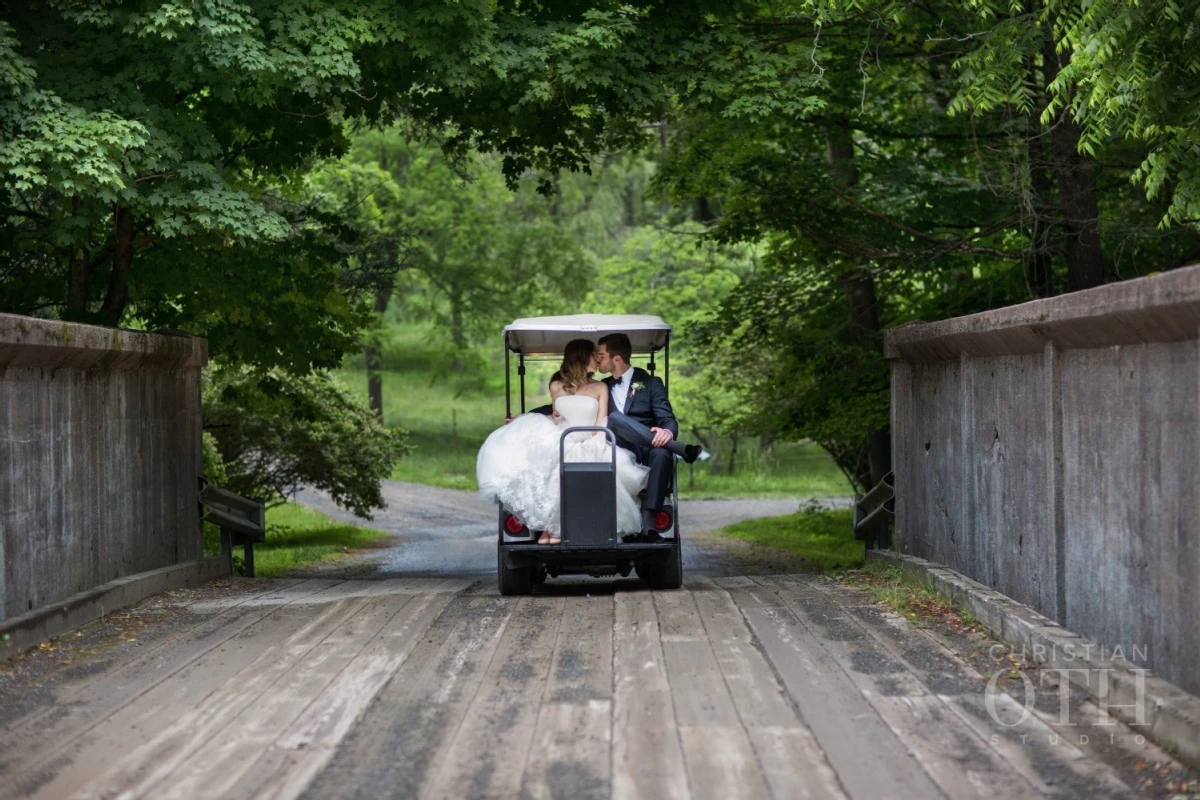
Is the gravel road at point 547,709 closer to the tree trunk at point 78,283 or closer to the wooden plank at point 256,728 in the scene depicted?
the wooden plank at point 256,728

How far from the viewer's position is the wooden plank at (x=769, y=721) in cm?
496

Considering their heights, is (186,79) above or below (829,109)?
below

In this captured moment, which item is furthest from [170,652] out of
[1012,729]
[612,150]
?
[612,150]

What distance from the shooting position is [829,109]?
17719mm

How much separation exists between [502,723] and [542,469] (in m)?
4.55

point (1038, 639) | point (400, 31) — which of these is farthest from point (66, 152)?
point (1038, 639)

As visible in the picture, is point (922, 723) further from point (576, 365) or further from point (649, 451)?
point (576, 365)

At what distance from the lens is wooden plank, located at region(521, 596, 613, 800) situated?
4.97m

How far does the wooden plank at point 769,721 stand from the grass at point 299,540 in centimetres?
1049

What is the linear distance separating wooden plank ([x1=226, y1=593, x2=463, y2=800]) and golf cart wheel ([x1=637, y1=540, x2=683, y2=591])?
→ 2815 millimetres

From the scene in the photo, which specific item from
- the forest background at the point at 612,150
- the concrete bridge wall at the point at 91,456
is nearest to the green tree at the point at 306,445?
the forest background at the point at 612,150

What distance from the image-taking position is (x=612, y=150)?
65.4 feet

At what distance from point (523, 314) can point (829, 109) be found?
87.3 feet

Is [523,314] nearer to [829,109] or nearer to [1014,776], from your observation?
[829,109]
